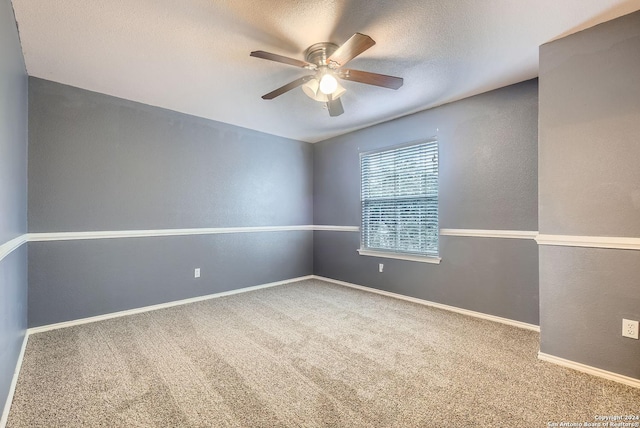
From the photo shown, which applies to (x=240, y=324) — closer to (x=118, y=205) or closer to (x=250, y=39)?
(x=118, y=205)

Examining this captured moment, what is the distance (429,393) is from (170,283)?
3007 mm

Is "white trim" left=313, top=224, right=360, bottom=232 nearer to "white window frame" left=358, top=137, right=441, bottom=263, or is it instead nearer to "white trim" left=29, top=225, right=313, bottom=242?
"white window frame" left=358, top=137, right=441, bottom=263

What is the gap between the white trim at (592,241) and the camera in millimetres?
1842

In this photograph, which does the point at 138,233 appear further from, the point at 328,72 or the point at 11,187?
the point at 328,72

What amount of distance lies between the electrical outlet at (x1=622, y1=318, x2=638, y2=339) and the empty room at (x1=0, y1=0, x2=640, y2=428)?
4 cm

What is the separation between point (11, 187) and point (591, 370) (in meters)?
4.02

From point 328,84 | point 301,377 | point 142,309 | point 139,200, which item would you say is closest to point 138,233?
point 139,200

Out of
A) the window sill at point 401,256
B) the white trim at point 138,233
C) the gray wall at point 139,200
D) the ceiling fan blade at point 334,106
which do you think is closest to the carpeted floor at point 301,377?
the gray wall at point 139,200

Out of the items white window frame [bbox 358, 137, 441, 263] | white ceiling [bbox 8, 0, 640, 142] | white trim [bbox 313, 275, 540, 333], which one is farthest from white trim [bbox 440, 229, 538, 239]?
white ceiling [bbox 8, 0, 640, 142]

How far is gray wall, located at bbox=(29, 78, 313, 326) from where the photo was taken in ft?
9.02

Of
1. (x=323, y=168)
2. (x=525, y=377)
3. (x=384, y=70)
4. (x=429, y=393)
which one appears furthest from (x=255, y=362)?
(x=323, y=168)

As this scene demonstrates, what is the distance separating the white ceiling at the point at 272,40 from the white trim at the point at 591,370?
7.50ft

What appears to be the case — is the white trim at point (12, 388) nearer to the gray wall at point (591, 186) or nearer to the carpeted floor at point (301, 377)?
the carpeted floor at point (301, 377)

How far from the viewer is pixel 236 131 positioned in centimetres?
408
